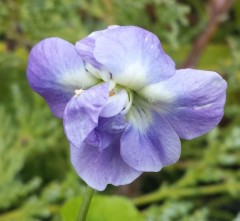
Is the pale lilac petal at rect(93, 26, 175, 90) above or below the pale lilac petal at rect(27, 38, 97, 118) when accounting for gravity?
above

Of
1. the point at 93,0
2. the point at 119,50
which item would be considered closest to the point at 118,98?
the point at 119,50

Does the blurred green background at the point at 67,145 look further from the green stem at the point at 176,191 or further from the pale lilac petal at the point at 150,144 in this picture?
the pale lilac petal at the point at 150,144

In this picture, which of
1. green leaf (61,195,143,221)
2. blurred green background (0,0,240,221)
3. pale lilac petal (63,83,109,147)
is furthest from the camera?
blurred green background (0,0,240,221)

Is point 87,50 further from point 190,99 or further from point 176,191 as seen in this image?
point 176,191

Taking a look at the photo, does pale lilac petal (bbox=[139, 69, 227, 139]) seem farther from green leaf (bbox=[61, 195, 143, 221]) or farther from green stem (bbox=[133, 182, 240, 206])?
green stem (bbox=[133, 182, 240, 206])

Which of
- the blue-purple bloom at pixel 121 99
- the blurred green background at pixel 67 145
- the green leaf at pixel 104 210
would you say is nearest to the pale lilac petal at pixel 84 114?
the blue-purple bloom at pixel 121 99

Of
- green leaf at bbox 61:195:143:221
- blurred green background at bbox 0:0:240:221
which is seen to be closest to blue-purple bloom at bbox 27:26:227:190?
green leaf at bbox 61:195:143:221

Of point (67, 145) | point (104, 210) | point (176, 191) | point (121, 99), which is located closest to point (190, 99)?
point (121, 99)
